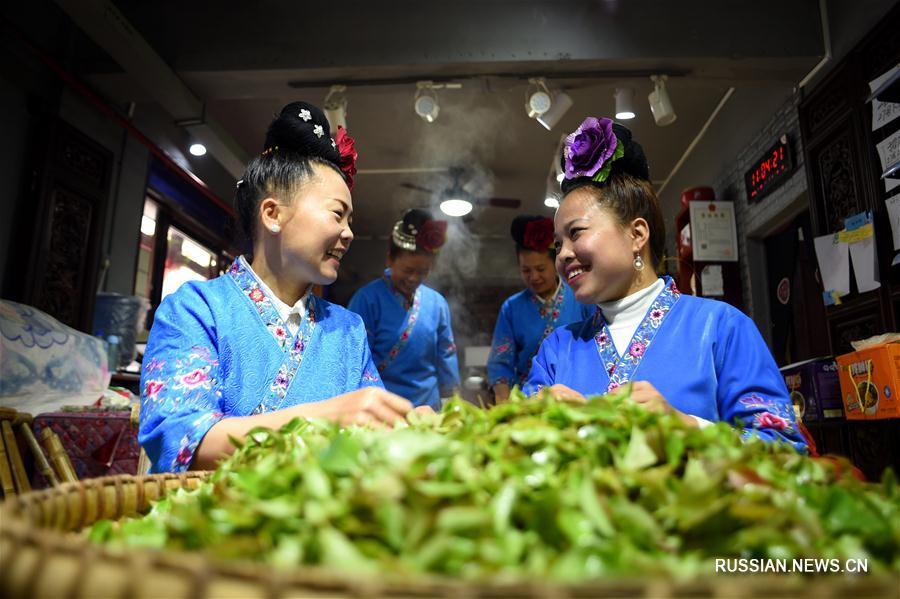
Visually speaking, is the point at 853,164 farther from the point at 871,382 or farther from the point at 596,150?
the point at 596,150

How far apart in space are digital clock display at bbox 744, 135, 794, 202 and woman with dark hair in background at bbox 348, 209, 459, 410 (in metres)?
2.45

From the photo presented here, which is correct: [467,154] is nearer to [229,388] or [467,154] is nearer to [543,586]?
[229,388]

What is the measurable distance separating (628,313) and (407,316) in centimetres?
223

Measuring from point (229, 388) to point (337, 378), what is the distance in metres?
0.27

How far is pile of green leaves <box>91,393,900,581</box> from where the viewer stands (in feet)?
1.44

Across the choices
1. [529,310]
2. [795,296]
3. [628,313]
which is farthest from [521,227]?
[795,296]

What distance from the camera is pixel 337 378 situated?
1.45 meters

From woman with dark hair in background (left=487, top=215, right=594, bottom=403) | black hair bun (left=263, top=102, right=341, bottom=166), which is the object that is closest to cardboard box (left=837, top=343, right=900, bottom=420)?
woman with dark hair in background (left=487, top=215, right=594, bottom=403)

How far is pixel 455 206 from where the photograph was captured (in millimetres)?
6523

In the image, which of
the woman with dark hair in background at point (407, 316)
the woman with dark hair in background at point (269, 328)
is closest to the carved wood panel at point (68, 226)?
the woman with dark hair in background at point (407, 316)

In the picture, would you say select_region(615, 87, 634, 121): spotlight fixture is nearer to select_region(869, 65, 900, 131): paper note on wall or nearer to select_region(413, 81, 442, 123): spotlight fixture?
select_region(413, 81, 442, 123): spotlight fixture

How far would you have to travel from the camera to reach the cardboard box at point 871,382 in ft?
7.63

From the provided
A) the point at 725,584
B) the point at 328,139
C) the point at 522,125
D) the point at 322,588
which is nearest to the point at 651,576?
the point at 725,584

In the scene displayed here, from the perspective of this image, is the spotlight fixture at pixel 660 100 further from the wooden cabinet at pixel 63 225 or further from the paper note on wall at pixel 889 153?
the wooden cabinet at pixel 63 225
